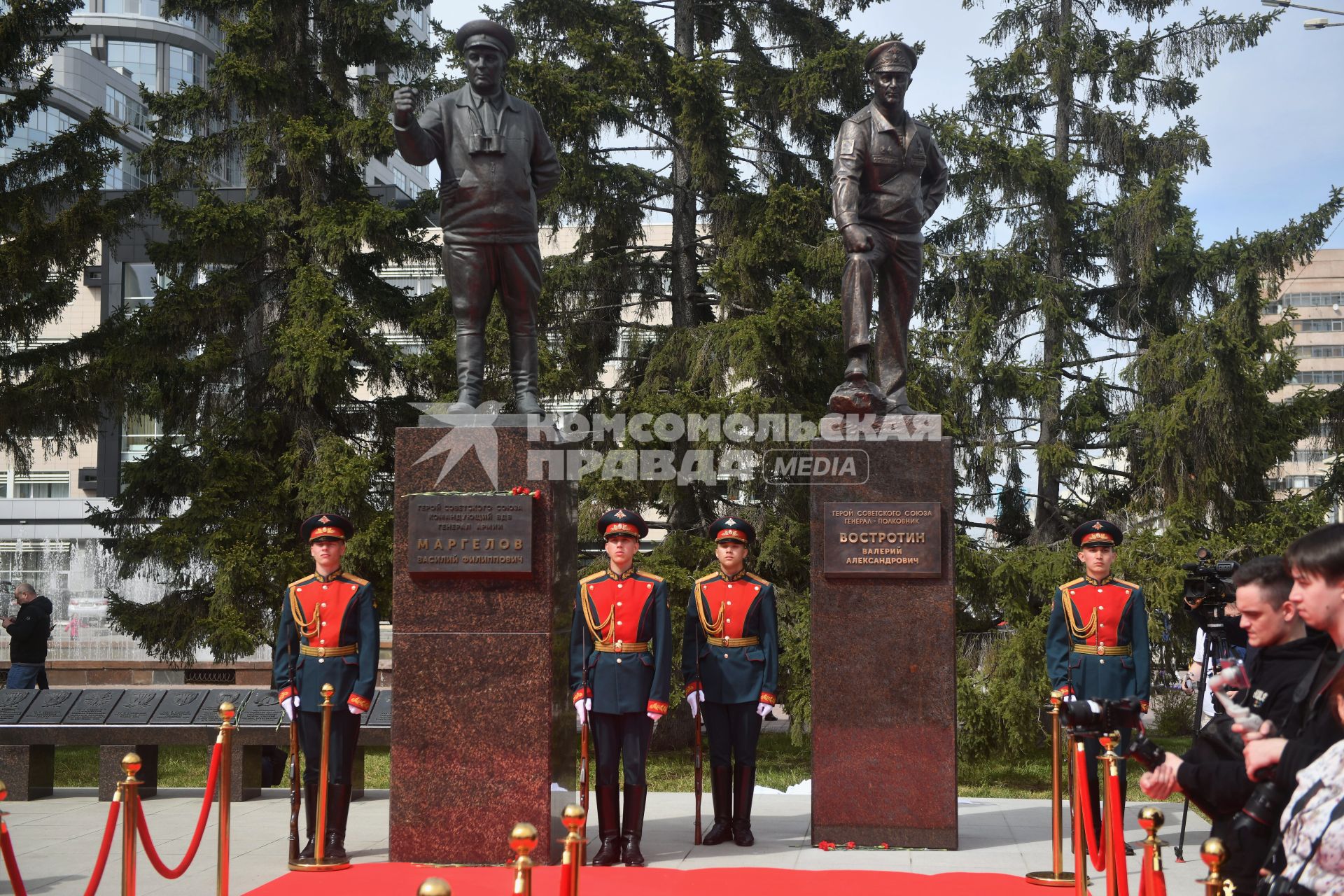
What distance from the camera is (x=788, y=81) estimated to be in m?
14.7

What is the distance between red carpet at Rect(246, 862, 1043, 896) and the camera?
619cm

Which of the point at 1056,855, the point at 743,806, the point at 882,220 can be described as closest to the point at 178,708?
the point at 743,806

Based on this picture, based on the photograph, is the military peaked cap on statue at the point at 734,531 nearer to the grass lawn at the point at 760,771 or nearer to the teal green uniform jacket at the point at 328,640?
the teal green uniform jacket at the point at 328,640

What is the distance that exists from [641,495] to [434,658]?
6.68 meters

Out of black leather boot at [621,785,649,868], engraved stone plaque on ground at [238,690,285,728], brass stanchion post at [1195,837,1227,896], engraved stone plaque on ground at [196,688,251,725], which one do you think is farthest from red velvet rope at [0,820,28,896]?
engraved stone plaque on ground at [196,688,251,725]

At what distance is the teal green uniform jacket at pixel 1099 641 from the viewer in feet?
24.4

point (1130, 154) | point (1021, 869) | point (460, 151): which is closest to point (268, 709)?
point (460, 151)

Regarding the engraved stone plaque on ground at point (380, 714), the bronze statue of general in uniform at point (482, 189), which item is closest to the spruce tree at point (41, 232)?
the engraved stone plaque on ground at point (380, 714)

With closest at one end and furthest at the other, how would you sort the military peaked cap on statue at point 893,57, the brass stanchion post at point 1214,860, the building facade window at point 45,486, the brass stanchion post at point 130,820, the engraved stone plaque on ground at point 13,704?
the brass stanchion post at point 1214,860 → the brass stanchion post at point 130,820 → the military peaked cap on statue at point 893,57 → the engraved stone plaque on ground at point 13,704 → the building facade window at point 45,486

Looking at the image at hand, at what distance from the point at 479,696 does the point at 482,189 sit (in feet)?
9.24

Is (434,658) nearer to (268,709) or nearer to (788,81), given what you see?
(268,709)

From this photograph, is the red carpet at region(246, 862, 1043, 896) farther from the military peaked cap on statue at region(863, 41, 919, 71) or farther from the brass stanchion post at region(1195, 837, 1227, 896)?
the military peaked cap on statue at region(863, 41, 919, 71)

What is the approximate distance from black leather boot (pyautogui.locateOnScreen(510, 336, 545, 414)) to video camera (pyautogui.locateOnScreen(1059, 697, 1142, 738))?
12.5ft

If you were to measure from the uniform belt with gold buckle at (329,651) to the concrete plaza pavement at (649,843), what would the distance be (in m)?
1.15
